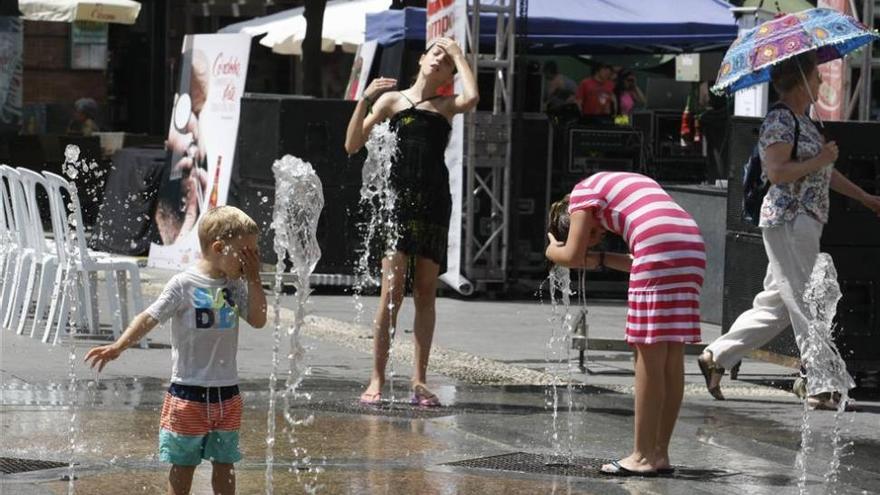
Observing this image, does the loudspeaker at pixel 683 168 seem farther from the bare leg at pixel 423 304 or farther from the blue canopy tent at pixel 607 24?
the bare leg at pixel 423 304

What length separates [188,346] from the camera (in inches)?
228

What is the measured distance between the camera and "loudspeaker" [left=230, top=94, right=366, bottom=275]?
14.6m

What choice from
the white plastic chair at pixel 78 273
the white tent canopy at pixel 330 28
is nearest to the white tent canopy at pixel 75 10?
the white tent canopy at pixel 330 28

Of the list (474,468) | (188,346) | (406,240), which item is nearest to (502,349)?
(406,240)

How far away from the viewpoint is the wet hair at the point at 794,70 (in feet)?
29.3

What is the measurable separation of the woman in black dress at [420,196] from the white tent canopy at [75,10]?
595 inches

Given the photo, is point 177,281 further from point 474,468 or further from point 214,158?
point 214,158

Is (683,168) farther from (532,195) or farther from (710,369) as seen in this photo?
(710,369)

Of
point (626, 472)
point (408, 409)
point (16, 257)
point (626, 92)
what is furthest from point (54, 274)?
point (626, 92)

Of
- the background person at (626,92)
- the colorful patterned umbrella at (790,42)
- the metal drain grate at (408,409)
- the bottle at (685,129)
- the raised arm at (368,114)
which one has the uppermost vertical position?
the background person at (626,92)

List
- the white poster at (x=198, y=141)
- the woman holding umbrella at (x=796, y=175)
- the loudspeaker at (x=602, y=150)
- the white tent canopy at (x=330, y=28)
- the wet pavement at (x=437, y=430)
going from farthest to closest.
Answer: the white tent canopy at (x=330, y=28), the loudspeaker at (x=602, y=150), the white poster at (x=198, y=141), the woman holding umbrella at (x=796, y=175), the wet pavement at (x=437, y=430)

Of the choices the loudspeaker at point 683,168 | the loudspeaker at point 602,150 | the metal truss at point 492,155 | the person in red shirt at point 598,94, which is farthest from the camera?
the person in red shirt at point 598,94

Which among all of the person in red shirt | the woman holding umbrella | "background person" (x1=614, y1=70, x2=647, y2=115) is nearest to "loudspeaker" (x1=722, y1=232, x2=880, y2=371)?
the woman holding umbrella

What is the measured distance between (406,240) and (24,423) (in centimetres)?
205
